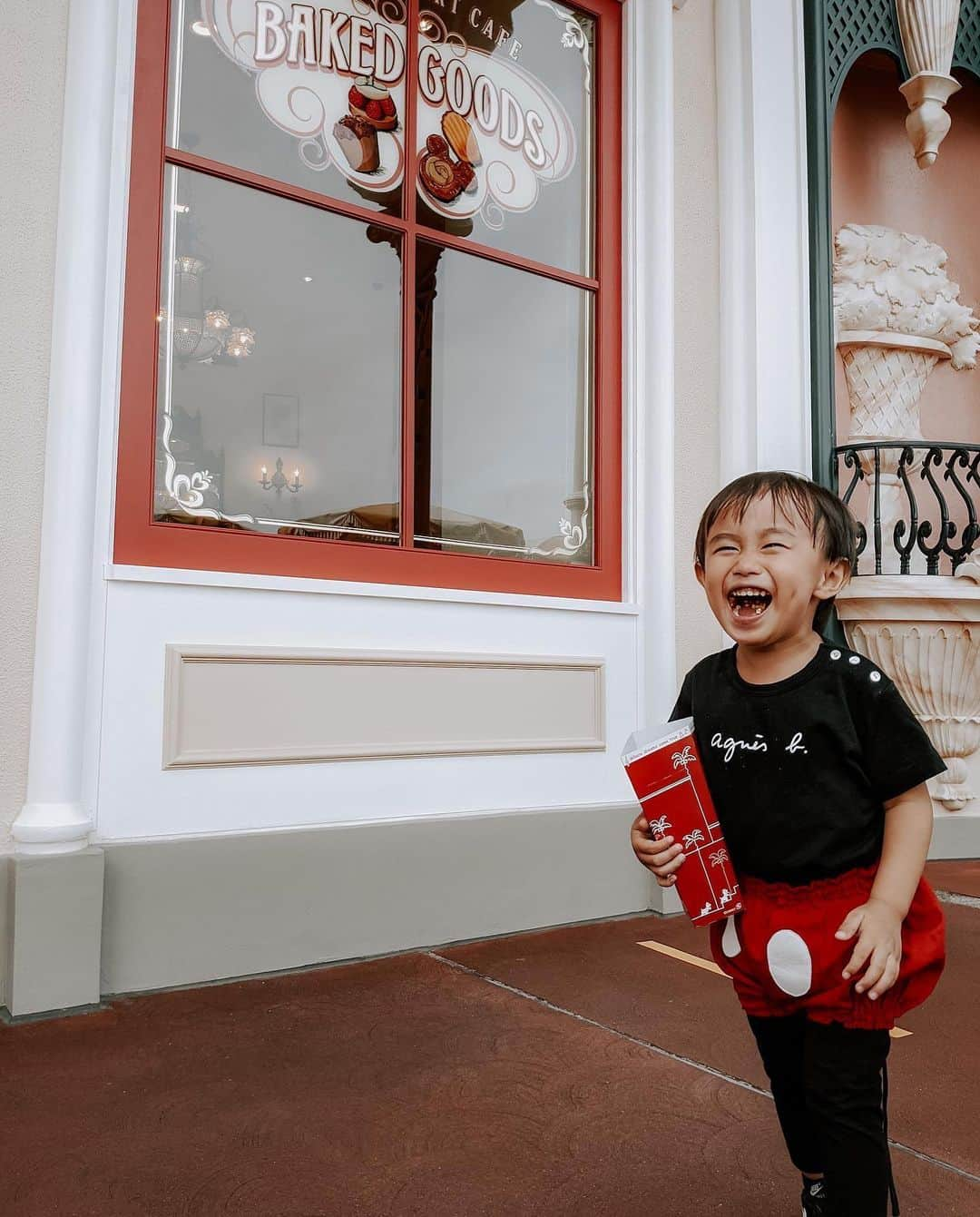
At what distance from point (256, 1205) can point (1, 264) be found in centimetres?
231

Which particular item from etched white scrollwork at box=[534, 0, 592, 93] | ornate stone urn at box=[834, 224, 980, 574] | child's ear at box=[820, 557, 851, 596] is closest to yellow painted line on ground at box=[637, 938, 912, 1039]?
child's ear at box=[820, 557, 851, 596]

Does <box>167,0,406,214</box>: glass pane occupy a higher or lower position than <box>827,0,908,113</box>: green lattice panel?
lower

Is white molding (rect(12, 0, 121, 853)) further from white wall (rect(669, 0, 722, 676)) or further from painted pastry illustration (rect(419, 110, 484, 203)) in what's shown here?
white wall (rect(669, 0, 722, 676))

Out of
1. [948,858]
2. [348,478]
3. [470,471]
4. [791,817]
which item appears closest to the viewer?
[791,817]

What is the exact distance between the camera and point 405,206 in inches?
133

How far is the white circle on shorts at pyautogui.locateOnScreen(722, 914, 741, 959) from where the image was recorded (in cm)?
133

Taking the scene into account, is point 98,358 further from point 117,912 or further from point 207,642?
point 117,912

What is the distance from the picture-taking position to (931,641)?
174 inches

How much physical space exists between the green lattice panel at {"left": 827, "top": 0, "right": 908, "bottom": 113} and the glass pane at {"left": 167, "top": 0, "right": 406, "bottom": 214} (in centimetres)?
231

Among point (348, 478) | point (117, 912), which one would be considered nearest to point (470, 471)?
point (348, 478)

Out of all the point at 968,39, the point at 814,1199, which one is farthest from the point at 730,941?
the point at 968,39

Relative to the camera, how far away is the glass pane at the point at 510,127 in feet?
11.4

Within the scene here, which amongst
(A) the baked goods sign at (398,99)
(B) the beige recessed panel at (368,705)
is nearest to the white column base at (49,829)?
(B) the beige recessed panel at (368,705)

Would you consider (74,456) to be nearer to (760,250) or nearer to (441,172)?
(441,172)
